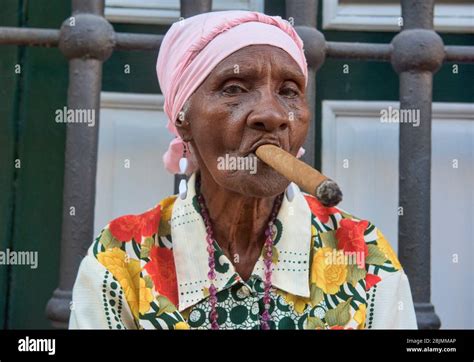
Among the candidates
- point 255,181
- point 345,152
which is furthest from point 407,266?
point 255,181

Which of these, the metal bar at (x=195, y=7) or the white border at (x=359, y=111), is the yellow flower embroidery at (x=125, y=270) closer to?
the metal bar at (x=195, y=7)

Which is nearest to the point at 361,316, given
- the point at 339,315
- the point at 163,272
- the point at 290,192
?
the point at 339,315

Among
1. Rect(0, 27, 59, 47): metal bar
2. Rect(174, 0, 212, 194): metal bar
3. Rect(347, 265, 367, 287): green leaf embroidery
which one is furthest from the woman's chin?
Rect(0, 27, 59, 47): metal bar

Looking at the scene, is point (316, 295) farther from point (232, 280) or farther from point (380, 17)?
point (380, 17)

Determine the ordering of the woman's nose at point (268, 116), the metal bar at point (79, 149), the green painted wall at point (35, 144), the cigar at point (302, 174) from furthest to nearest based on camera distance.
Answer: the green painted wall at point (35, 144), the metal bar at point (79, 149), the woman's nose at point (268, 116), the cigar at point (302, 174)

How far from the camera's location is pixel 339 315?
1.58 metres

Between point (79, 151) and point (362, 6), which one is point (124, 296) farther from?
point (362, 6)

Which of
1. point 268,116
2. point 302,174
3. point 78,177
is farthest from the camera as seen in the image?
point 78,177

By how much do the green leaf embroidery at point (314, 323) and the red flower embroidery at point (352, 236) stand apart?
0.46ft

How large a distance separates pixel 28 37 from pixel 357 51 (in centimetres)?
73

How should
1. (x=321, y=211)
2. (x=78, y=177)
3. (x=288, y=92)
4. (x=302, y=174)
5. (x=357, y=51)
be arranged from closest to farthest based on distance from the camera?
(x=302, y=174) → (x=288, y=92) → (x=321, y=211) → (x=78, y=177) → (x=357, y=51)

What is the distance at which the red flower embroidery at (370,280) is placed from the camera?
163 cm

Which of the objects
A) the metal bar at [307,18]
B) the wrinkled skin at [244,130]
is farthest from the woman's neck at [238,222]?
the metal bar at [307,18]

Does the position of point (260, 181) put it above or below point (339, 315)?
above
